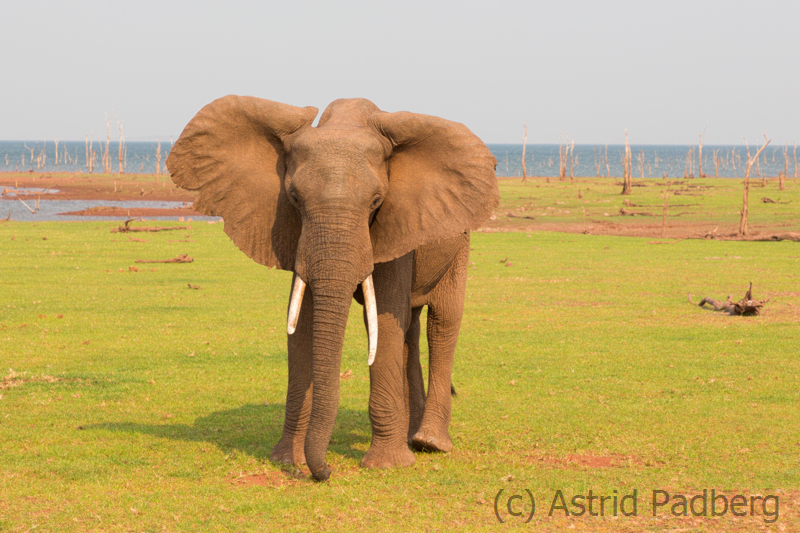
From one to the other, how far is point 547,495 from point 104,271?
19695 mm

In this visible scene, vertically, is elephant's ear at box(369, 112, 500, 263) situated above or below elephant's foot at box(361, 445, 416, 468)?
above

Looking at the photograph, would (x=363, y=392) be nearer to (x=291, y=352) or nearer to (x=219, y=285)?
(x=291, y=352)

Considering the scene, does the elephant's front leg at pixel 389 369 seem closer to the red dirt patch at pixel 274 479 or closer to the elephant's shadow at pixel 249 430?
the elephant's shadow at pixel 249 430

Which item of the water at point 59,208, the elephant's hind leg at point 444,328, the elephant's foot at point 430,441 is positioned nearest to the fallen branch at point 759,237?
the elephant's hind leg at point 444,328

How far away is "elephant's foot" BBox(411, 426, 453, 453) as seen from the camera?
8055 mm

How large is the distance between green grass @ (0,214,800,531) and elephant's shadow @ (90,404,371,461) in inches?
1.5

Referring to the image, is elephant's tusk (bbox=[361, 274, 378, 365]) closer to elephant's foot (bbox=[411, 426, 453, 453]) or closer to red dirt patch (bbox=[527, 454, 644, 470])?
elephant's foot (bbox=[411, 426, 453, 453])

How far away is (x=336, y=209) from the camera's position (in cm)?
622

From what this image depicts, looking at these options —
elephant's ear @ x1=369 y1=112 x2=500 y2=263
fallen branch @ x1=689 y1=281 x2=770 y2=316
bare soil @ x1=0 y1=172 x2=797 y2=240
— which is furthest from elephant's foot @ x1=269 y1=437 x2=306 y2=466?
bare soil @ x1=0 y1=172 x2=797 y2=240

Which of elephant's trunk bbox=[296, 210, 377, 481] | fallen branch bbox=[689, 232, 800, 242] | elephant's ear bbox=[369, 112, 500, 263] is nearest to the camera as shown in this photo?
elephant's trunk bbox=[296, 210, 377, 481]

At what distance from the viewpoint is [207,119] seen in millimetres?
7273

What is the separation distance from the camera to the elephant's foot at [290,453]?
24.8 feet

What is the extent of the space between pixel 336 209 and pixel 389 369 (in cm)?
→ 184

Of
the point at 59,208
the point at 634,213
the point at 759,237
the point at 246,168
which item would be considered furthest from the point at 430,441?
the point at 59,208
